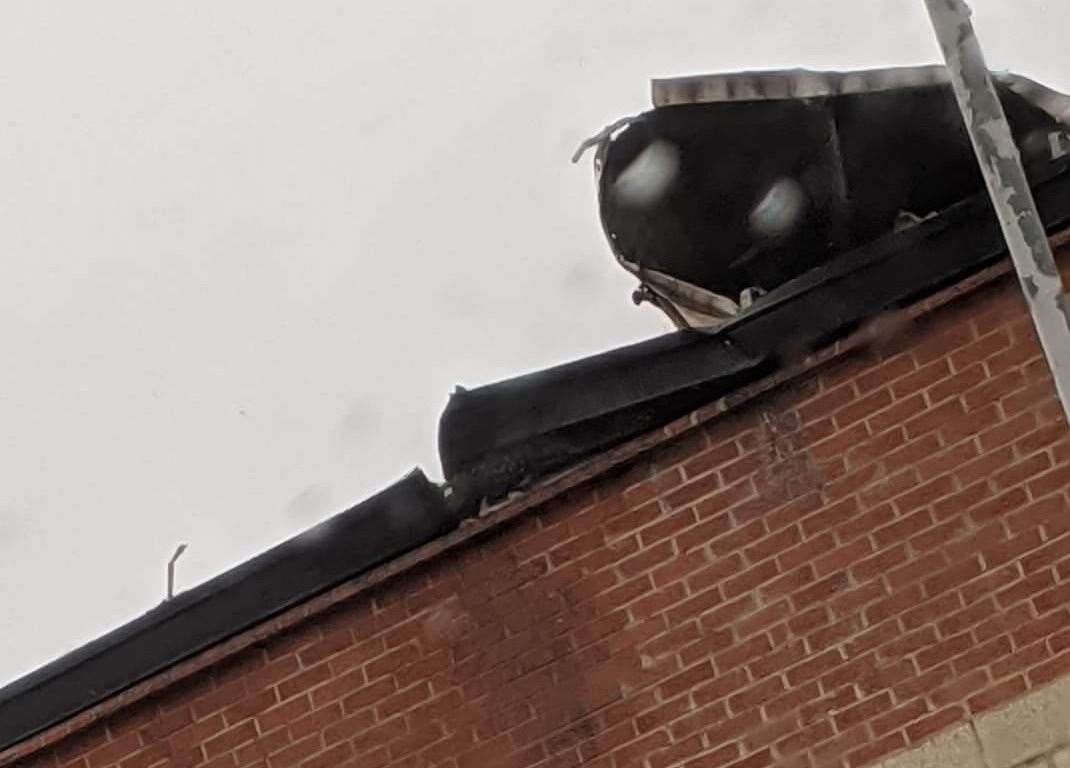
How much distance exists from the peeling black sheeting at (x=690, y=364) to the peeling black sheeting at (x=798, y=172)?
58 centimetres

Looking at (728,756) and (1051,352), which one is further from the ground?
(1051,352)

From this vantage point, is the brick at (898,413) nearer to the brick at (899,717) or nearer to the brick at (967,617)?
the brick at (967,617)

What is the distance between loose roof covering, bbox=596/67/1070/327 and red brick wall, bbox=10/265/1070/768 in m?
0.96

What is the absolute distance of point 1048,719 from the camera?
470 cm

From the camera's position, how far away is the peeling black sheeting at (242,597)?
5316 mm

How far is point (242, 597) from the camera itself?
5.42m

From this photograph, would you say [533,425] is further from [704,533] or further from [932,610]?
[932,610]

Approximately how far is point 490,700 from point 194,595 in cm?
118

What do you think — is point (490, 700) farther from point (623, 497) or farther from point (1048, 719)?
point (1048, 719)

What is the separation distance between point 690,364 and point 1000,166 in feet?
4.05

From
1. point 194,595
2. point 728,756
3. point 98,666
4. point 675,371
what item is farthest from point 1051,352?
point 98,666

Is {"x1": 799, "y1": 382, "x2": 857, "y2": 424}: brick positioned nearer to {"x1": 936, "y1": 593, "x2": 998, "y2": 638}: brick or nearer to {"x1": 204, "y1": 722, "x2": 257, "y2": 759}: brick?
{"x1": 936, "y1": 593, "x2": 998, "y2": 638}: brick

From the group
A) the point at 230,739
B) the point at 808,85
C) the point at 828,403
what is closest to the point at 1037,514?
the point at 828,403

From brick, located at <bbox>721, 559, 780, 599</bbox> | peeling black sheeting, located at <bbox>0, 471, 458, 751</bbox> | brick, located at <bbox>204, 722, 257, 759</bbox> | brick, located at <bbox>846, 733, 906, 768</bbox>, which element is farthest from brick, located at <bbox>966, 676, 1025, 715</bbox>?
brick, located at <bbox>204, 722, 257, 759</bbox>
